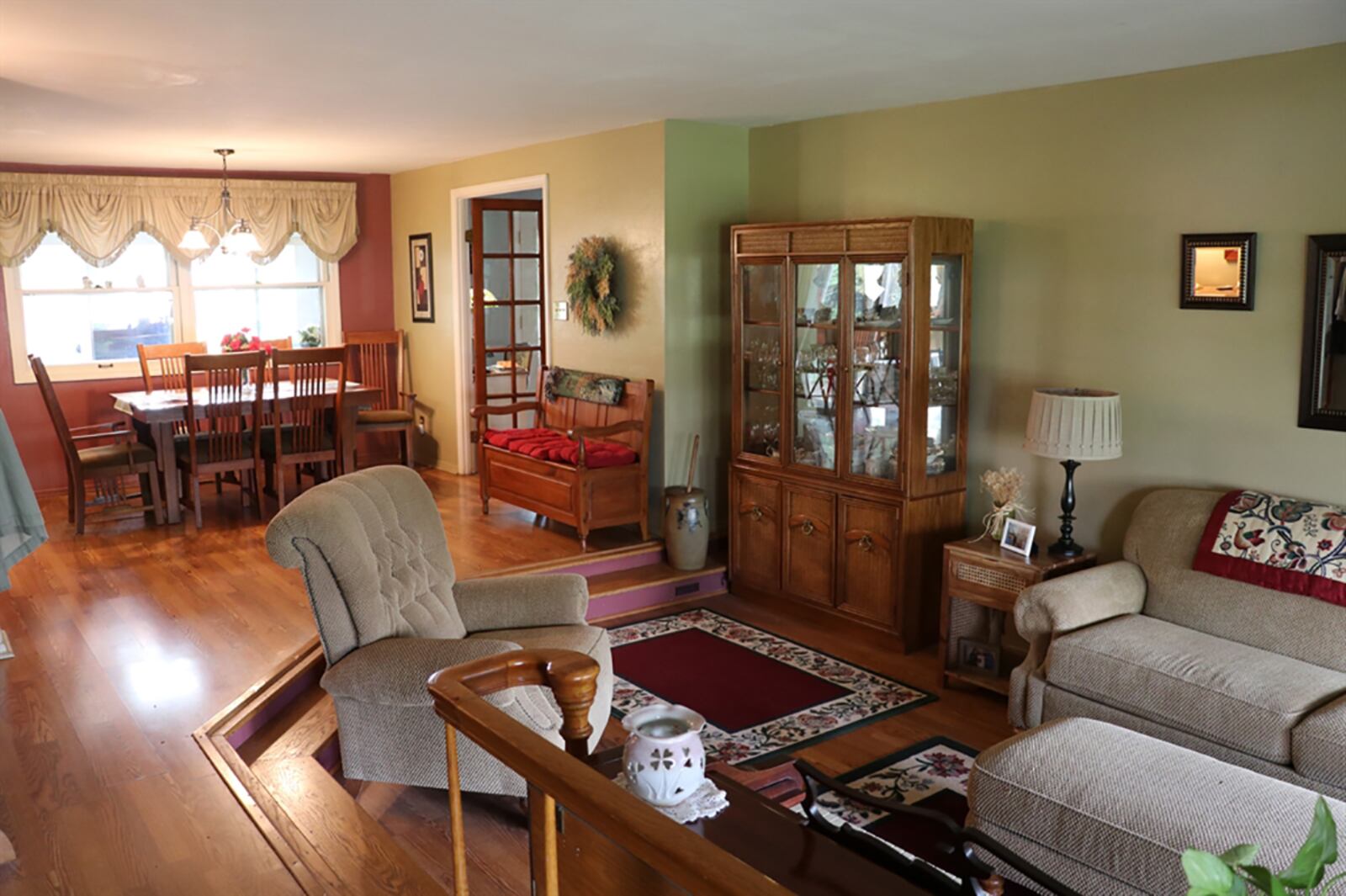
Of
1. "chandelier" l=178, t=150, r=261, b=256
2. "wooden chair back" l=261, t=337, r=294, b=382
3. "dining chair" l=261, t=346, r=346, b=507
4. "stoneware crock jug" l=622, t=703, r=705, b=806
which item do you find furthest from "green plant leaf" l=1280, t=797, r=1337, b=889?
"wooden chair back" l=261, t=337, r=294, b=382

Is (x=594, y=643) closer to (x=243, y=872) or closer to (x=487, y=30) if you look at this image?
(x=243, y=872)

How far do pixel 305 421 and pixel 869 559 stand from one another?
389 centimetres

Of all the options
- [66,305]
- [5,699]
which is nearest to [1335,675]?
[5,699]

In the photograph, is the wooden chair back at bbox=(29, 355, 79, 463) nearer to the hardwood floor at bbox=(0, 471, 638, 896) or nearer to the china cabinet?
the hardwood floor at bbox=(0, 471, 638, 896)

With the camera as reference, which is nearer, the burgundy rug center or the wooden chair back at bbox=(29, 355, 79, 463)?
the burgundy rug center

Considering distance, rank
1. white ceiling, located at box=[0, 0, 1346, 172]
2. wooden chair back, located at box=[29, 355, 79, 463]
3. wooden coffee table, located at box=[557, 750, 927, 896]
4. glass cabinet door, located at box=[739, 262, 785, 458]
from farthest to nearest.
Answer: wooden chair back, located at box=[29, 355, 79, 463] → glass cabinet door, located at box=[739, 262, 785, 458] → white ceiling, located at box=[0, 0, 1346, 172] → wooden coffee table, located at box=[557, 750, 927, 896]

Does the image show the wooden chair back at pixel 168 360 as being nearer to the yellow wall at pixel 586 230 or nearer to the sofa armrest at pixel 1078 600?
the yellow wall at pixel 586 230

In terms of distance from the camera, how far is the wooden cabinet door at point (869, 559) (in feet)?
16.0

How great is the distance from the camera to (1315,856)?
934mm

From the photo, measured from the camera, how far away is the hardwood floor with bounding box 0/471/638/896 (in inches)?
115

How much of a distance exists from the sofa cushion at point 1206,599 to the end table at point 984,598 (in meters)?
0.32

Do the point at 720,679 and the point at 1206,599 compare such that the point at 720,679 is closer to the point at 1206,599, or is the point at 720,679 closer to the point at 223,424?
the point at 1206,599

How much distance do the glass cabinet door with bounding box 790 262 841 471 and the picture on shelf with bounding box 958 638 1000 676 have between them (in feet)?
3.44

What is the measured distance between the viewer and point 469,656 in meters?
3.21
